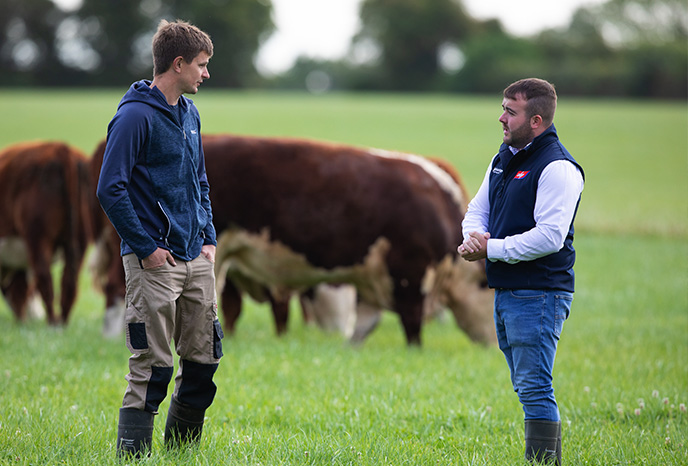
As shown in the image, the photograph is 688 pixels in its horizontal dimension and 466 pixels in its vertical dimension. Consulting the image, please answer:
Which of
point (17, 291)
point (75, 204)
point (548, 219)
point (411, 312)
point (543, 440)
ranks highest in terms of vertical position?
point (548, 219)

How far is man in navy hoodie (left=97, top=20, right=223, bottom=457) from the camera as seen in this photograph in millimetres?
3791

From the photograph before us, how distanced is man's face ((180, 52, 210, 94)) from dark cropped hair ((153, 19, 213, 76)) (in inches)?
1.0

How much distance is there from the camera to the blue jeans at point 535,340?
3998mm

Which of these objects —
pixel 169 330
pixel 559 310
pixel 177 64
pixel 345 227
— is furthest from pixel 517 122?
pixel 345 227

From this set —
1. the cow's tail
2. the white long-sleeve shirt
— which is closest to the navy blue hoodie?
the white long-sleeve shirt

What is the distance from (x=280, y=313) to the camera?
9.15m

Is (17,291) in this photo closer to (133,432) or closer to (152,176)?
(133,432)

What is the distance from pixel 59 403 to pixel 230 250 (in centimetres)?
307

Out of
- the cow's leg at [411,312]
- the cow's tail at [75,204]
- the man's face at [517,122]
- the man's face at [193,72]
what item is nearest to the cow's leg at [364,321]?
the cow's leg at [411,312]

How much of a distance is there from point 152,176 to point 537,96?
80.1 inches

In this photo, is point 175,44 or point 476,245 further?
point 476,245

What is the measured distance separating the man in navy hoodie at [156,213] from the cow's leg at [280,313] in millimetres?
4939

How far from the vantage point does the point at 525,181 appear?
13.2 ft

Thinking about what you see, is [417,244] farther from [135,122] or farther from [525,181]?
[135,122]
